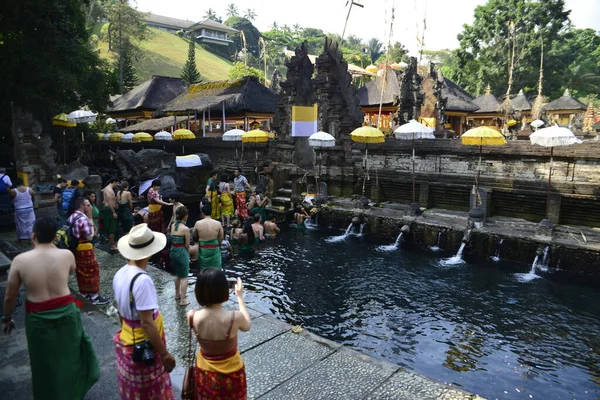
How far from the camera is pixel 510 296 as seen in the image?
28.9ft

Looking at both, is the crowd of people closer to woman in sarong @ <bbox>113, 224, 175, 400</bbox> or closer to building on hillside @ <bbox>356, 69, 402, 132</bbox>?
woman in sarong @ <bbox>113, 224, 175, 400</bbox>

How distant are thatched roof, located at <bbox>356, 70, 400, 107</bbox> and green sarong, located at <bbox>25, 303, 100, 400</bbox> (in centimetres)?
2490

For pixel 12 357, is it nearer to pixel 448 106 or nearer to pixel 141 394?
pixel 141 394

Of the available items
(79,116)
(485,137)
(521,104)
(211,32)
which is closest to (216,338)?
(485,137)

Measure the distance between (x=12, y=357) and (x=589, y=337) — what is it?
892 centimetres

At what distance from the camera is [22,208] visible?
991 cm

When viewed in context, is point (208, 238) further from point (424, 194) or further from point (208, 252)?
point (424, 194)

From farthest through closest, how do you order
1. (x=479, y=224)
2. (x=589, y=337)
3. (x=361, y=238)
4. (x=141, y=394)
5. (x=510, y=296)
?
(x=361, y=238)
(x=479, y=224)
(x=510, y=296)
(x=589, y=337)
(x=141, y=394)

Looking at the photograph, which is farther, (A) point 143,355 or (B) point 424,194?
(B) point 424,194

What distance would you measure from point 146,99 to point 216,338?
31.6 metres

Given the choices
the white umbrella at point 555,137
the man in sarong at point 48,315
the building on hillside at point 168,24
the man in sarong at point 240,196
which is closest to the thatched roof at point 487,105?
the white umbrella at point 555,137

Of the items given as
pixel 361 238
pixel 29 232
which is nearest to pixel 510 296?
pixel 361 238

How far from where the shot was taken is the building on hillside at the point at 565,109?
32125mm

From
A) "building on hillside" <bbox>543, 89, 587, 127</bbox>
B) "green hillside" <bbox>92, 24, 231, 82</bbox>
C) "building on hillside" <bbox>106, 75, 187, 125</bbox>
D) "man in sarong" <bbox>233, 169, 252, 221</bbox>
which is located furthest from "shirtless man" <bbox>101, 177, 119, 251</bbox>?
"green hillside" <bbox>92, 24, 231, 82</bbox>
